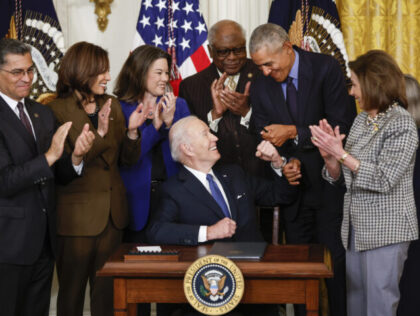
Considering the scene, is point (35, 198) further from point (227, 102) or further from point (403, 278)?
point (403, 278)

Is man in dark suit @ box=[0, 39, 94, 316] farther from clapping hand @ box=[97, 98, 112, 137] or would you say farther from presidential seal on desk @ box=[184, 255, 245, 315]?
presidential seal on desk @ box=[184, 255, 245, 315]

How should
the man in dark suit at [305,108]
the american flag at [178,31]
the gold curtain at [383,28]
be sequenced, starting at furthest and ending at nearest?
the gold curtain at [383,28] → the american flag at [178,31] → the man in dark suit at [305,108]

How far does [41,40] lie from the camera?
15.8 feet

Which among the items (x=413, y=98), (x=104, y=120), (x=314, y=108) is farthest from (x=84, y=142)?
(x=413, y=98)

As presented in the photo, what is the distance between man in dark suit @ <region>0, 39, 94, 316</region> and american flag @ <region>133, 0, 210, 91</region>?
157cm

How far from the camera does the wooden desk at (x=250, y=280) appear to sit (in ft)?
9.07

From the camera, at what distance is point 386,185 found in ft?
10.1

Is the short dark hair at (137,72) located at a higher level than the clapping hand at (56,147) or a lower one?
higher

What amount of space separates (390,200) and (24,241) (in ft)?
Answer: 5.97

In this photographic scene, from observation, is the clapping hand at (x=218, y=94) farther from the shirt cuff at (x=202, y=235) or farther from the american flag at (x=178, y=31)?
the shirt cuff at (x=202, y=235)

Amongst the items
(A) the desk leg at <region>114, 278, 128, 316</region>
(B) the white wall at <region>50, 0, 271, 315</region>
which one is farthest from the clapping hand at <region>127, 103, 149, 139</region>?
(B) the white wall at <region>50, 0, 271, 315</region>

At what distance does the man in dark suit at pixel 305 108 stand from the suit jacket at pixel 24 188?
1230 millimetres

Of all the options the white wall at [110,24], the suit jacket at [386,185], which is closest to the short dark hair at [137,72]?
the white wall at [110,24]

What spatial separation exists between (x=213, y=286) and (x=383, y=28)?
120 inches
